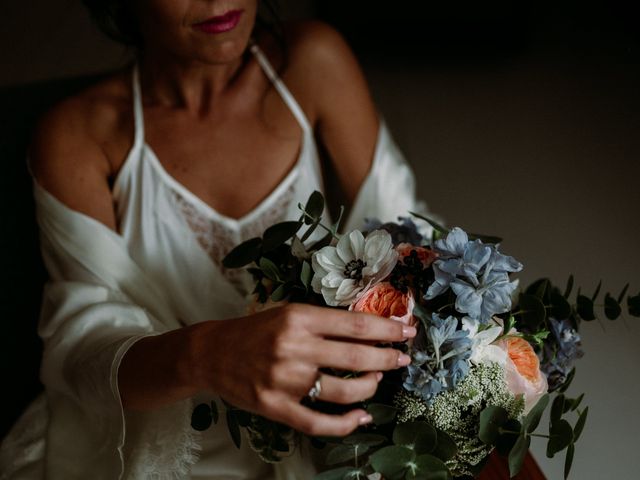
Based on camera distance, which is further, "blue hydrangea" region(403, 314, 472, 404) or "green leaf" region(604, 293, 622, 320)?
"green leaf" region(604, 293, 622, 320)

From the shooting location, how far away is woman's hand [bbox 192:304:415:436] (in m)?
0.71

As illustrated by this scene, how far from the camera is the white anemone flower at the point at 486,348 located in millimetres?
728

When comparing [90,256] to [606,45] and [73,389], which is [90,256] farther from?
[606,45]

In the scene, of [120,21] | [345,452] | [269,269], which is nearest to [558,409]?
[345,452]

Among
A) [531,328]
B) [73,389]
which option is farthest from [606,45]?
[73,389]

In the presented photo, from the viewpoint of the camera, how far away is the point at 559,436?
76cm

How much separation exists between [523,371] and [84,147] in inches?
34.8

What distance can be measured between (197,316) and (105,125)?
0.40 meters

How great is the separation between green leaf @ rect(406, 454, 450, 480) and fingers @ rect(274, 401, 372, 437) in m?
0.06

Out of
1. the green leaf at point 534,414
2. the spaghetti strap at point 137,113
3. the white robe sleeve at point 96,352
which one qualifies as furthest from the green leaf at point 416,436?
the spaghetti strap at point 137,113

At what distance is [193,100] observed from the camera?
4.42 feet

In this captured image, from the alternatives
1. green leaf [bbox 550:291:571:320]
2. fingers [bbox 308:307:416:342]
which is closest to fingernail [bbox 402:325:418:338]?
fingers [bbox 308:307:416:342]

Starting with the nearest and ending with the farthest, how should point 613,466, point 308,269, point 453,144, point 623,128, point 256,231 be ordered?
1. point 308,269
2. point 613,466
3. point 256,231
4. point 623,128
5. point 453,144

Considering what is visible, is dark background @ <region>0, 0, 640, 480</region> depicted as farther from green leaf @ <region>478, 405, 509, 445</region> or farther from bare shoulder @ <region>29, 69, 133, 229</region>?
green leaf @ <region>478, 405, 509, 445</region>
